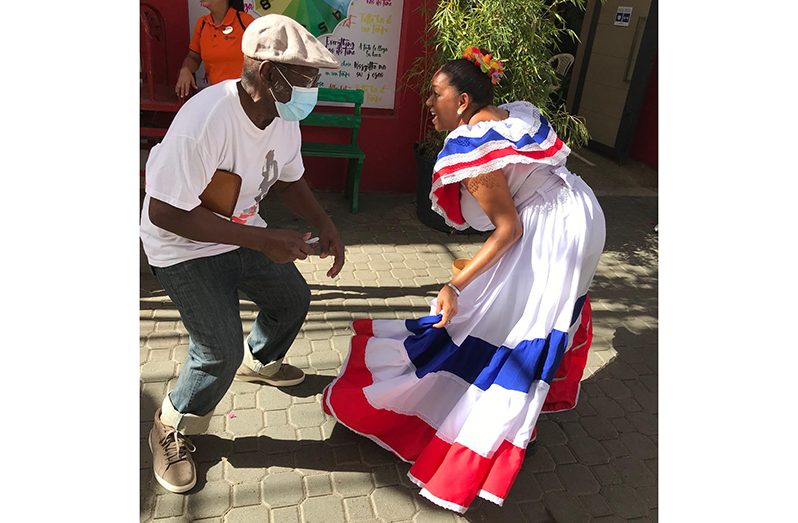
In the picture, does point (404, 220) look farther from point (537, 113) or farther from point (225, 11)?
point (537, 113)

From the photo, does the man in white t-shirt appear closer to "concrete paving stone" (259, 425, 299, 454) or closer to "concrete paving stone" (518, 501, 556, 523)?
"concrete paving stone" (259, 425, 299, 454)

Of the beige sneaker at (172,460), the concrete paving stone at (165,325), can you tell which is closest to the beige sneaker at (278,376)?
the beige sneaker at (172,460)

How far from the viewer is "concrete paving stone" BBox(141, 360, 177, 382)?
313cm

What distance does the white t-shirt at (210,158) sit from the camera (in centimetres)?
192

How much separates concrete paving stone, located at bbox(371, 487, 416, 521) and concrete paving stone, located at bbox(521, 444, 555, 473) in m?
0.62

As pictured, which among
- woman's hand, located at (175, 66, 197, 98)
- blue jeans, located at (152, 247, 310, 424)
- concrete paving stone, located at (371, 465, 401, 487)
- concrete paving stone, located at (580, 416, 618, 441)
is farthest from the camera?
woman's hand, located at (175, 66, 197, 98)

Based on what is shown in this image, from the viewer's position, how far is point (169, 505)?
7.86ft

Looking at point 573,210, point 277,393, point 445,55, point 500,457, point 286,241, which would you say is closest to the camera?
point 286,241

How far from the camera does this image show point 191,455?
2.60 meters

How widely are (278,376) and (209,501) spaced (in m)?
0.82

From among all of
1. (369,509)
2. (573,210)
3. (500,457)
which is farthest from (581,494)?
(573,210)

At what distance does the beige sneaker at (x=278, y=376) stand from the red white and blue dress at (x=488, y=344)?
0.38 meters

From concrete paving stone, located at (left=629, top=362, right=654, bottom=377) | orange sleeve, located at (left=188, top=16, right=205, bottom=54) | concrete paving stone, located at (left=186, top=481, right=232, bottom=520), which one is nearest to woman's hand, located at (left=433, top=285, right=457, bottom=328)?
concrete paving stone, located at (left=186, top=481, right=232, bottom=520)

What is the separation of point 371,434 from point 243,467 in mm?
593
